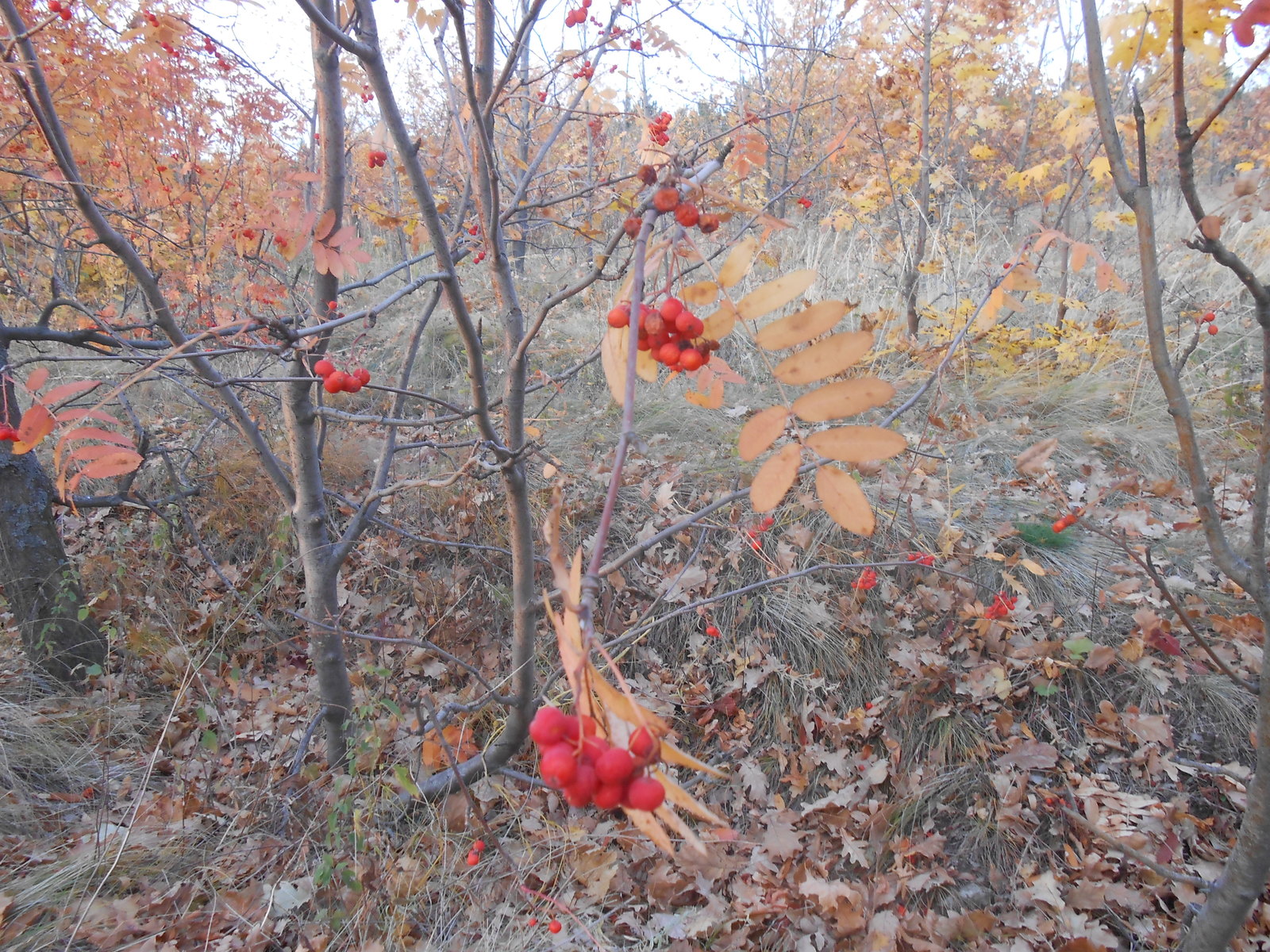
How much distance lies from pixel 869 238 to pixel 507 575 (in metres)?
5.73

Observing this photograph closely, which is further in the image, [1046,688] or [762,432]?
[1046,688]

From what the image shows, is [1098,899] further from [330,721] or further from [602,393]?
[602,393]

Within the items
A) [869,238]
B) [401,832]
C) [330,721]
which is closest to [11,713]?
[330,721]

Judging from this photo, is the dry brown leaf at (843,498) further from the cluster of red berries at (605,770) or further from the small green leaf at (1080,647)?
the small green leaf at (1080,647)

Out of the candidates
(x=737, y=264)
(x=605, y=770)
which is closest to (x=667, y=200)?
(x=737, y=264)

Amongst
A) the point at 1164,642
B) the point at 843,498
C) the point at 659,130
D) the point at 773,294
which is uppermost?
the point at 659,130

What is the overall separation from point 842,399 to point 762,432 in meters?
0.10

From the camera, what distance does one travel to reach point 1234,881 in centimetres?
117

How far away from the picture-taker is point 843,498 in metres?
0.76

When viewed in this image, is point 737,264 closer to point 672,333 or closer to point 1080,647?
point 672,333

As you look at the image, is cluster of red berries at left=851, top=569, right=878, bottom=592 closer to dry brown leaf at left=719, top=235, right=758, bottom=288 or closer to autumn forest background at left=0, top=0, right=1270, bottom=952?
autumn forest background at left=0, top=0, right=1270, bottom=952

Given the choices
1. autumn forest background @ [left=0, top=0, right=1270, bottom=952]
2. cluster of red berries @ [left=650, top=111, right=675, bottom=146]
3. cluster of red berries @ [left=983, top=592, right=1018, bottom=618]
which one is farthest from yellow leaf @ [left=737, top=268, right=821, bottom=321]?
cluster of red berries @ [left=983, top=592, right=1018, bottom=618]

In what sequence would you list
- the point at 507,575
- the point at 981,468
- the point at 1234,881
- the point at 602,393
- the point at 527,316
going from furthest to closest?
the point at 527,316
the point at 602,393
the point at 981,468
the point at 507,575
the point at 1234,881

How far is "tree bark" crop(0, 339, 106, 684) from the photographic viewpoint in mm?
2646
